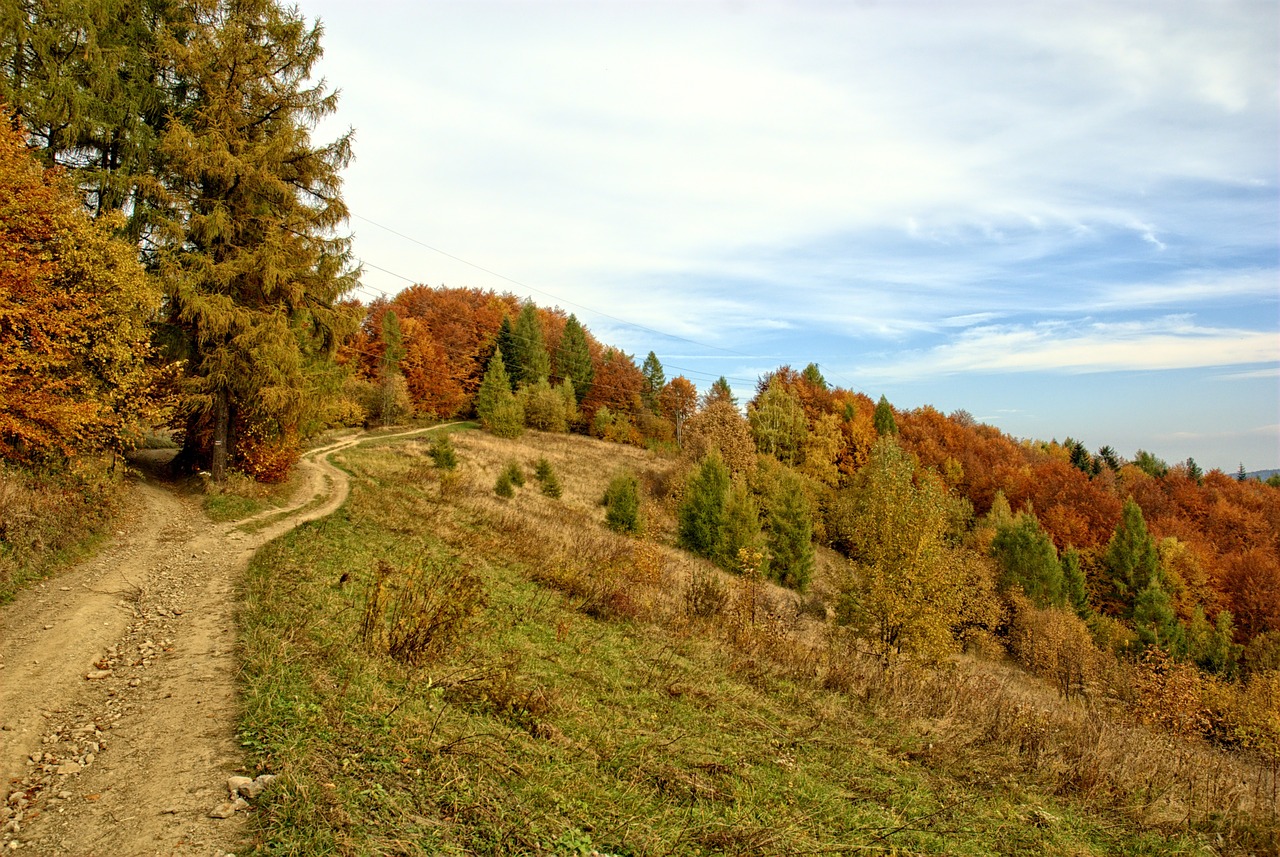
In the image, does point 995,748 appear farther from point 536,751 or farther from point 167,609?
point 167,609

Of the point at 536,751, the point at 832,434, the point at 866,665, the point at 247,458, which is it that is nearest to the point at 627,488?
the point at 247,458

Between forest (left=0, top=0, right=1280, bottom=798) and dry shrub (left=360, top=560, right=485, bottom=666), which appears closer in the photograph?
dry shrub (left=360, top=560, right=485, bottom=666)

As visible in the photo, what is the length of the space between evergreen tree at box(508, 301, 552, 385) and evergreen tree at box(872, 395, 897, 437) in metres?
38.0

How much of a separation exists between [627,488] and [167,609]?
2214 cm

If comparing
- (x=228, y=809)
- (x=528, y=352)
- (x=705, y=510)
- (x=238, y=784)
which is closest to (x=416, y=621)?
(x=238, y=784)

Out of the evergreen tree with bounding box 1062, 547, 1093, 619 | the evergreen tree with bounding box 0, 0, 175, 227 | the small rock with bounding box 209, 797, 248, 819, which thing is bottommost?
the evergreen tree with bounding box 1062, 547, 1093, 619

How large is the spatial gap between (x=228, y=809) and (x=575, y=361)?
70.1m

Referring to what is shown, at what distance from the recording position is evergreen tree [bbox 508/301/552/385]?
220ft

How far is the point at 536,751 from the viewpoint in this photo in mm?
5148

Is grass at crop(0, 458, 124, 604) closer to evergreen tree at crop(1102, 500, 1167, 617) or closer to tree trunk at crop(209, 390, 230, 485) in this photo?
tree trunk at crop(209, 390, 230, 485)

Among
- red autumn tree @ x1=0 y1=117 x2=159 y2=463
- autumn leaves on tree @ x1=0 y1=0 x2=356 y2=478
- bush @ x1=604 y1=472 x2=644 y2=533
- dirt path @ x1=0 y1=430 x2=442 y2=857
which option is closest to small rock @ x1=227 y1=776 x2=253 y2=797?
dirt path @ x1=0 y1=430 x2=442 y2=857

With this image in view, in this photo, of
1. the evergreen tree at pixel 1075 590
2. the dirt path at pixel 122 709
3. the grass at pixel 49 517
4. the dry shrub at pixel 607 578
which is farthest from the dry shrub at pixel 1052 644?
the grass at pixel 49 517

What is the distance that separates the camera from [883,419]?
6956 cm

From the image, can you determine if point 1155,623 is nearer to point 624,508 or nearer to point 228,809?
point 624,508
